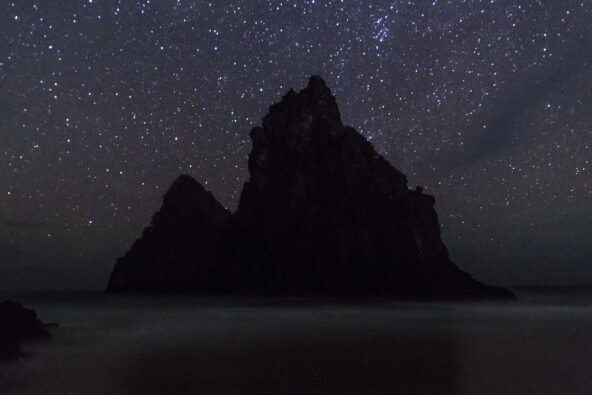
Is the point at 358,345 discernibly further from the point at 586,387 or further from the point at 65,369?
the point at 65,369

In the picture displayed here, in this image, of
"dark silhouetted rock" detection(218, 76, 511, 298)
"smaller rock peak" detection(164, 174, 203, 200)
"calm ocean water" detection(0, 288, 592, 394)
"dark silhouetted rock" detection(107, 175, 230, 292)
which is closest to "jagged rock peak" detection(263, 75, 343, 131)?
"dark silhouetted rock" detection(218, 76, 511, 298)

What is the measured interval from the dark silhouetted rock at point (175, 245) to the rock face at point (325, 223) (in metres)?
17.4

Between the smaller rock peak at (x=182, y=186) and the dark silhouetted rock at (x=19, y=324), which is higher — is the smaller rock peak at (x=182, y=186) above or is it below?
above

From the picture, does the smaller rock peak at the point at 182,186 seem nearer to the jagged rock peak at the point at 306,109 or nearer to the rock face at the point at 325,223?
the rock face at the point at 325,223

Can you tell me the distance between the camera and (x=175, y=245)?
348 feet

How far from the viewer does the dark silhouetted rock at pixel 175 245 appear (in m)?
103

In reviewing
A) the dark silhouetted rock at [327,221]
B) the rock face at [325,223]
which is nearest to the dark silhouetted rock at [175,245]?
the rock face at [325,223]

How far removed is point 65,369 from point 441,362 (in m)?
13.7

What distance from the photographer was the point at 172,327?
3350 centimetres

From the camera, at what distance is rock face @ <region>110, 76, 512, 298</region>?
242 ft

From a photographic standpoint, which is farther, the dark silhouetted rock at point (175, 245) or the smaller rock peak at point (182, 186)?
the smaller rock peak at point (182, 186)

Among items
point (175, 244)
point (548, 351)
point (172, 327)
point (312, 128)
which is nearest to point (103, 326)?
point (172, 327)

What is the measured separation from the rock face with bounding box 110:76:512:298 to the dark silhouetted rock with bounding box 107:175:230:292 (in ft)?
57.1

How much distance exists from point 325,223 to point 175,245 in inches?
1700
